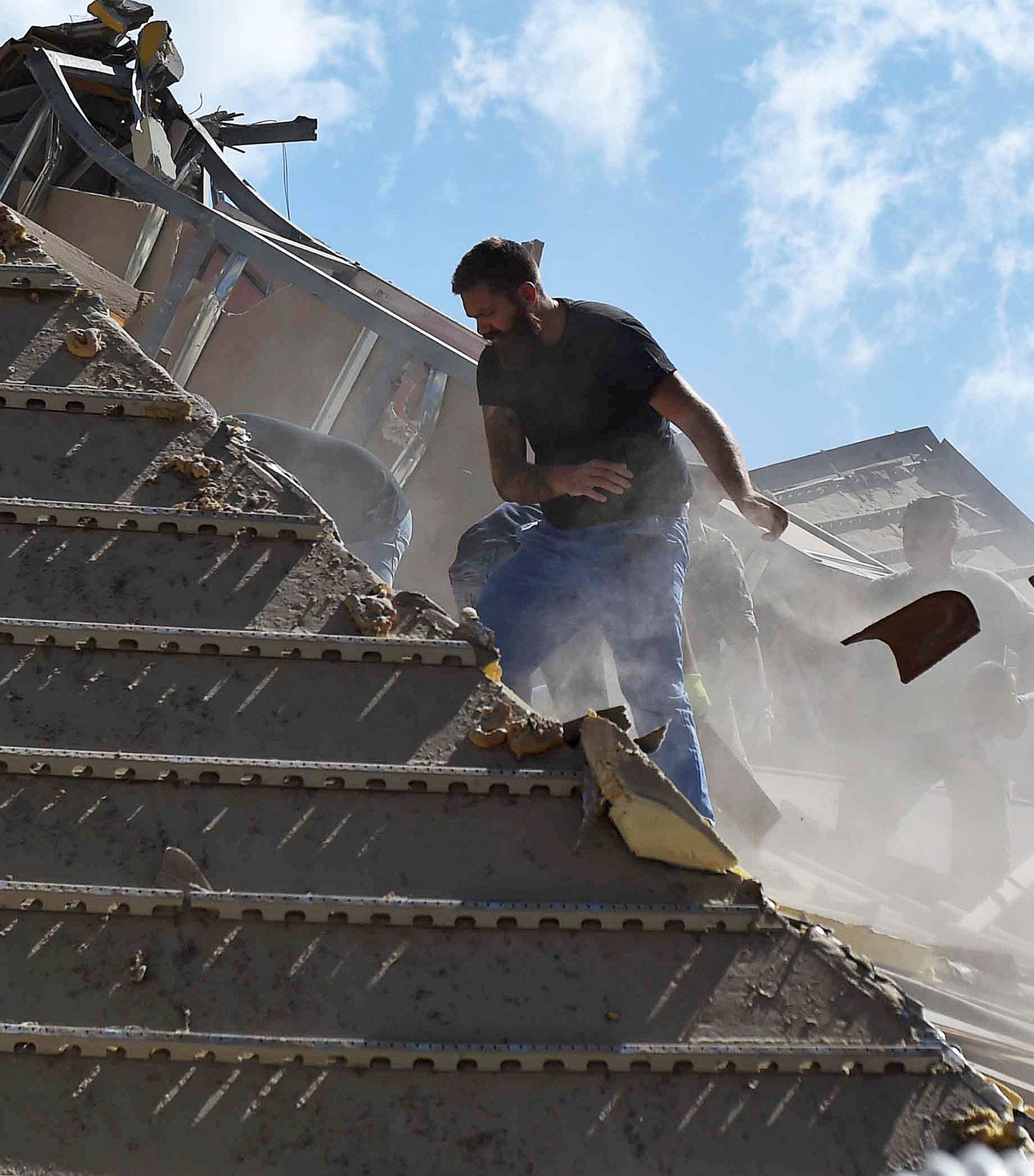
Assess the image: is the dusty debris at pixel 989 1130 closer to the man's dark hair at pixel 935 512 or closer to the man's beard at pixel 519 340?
the man's beard at pixel 519 340

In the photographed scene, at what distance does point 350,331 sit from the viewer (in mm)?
6961

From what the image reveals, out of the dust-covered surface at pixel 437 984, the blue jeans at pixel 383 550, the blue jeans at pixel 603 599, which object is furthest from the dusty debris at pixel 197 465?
the blue jeans at pixel 383 550

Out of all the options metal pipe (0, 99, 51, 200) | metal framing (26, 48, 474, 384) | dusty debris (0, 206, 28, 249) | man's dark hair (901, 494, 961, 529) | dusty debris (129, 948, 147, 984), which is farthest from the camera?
metal pipe (0, 99, 51, 200)

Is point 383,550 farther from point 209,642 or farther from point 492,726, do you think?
point 492,726

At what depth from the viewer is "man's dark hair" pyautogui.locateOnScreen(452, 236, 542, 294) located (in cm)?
342

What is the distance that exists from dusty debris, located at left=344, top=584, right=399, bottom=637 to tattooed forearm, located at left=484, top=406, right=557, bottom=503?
3.50 feet

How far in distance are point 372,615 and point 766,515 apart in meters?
1.22

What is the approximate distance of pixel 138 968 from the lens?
7.04 feet

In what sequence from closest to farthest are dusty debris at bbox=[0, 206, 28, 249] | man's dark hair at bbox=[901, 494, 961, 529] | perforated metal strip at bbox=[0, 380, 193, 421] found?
perforated metal strip at bbox=[0, 380, 193, 421] < dusty debris at bbox=[0, 206, 28, 249] < man's dark hair at bbox=[901, 494, 961, 529]

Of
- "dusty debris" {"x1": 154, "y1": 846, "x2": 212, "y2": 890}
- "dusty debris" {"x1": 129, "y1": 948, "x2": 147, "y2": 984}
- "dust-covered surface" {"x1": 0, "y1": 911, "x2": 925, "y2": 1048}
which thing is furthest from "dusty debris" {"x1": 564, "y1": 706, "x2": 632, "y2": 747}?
"dusty debris" {"x1": 129, "y1": 948, "x2": 147, "y2": 984}

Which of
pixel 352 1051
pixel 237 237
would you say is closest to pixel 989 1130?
pixel 352 1051

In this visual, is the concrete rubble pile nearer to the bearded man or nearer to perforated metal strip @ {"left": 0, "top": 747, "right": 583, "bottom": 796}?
perforated metal strip @ {"left": 0, "top": 747, "right": 583, "bottom": 796}

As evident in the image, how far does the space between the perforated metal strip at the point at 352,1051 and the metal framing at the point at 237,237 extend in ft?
16.5

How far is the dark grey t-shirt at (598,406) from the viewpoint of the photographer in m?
3.52
